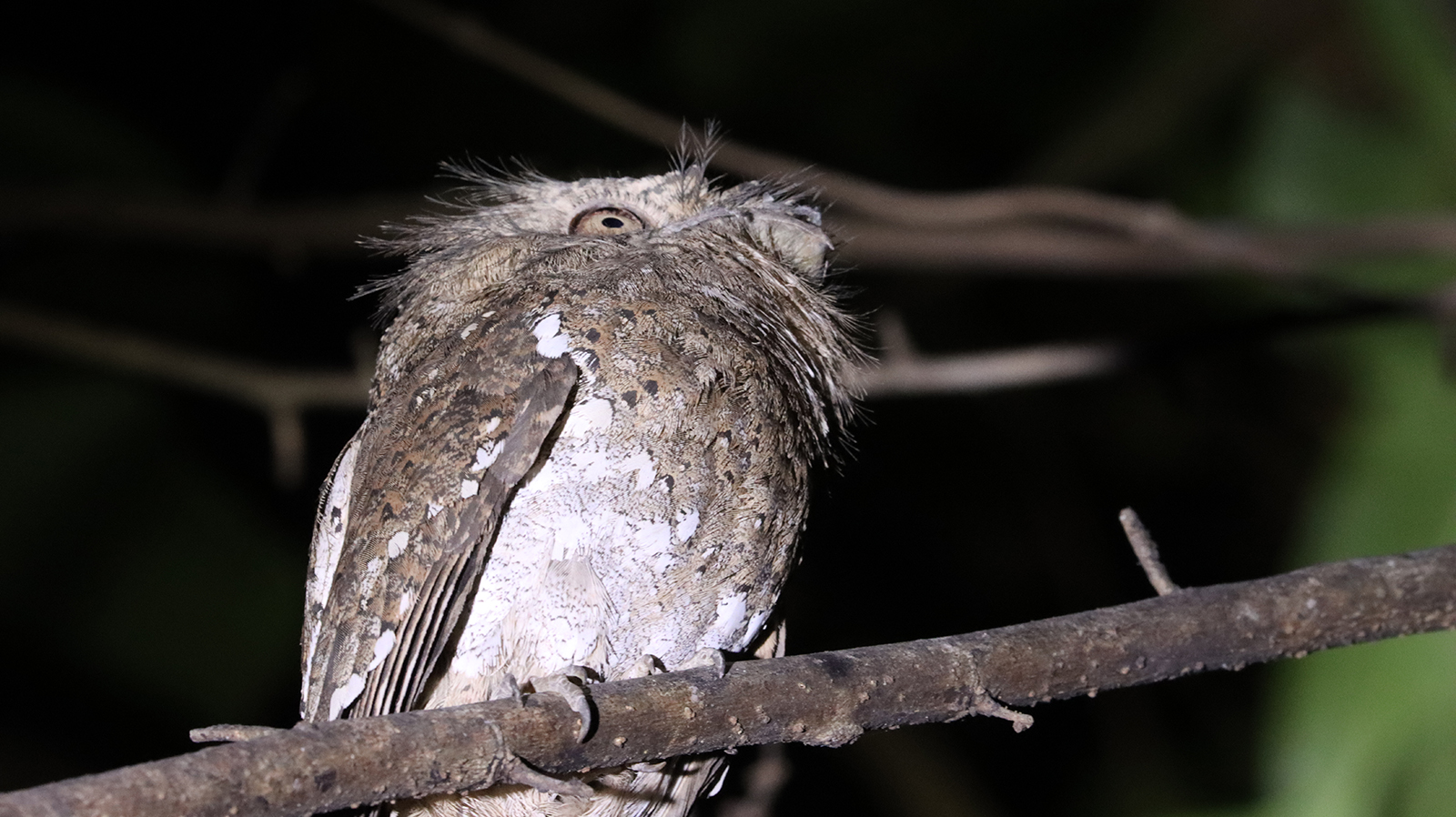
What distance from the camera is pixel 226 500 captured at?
13.5 ft

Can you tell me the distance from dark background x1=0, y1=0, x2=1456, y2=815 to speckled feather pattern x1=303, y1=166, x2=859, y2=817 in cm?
226

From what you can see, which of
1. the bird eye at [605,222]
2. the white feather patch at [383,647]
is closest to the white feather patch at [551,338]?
the bird eye at [605,222]

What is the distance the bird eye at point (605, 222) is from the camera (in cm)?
197

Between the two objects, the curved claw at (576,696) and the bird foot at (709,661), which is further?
the bird foot at (709,661)

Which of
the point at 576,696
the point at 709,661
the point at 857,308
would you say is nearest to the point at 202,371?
the point at 857,308

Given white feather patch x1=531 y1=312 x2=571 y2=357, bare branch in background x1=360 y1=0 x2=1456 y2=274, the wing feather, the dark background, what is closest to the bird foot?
the wing feather

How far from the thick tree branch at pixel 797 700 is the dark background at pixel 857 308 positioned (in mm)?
2085

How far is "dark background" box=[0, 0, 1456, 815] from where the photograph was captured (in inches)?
155

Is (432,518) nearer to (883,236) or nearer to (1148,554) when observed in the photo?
(1148,554)

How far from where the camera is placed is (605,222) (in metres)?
1.98

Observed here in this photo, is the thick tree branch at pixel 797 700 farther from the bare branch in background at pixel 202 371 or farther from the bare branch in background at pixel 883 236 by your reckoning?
the bare branch in background at pixel 202 371

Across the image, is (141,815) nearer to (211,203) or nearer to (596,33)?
(211,203)

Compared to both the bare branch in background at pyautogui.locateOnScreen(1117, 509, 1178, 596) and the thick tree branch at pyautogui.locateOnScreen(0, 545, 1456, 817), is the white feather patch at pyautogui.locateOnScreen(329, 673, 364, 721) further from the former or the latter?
the bare branch in background at pyautogui.locateOnScreen(1117, 509, 1178, 596)

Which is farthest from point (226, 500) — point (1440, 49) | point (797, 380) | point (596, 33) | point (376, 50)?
point (1440, 49)
